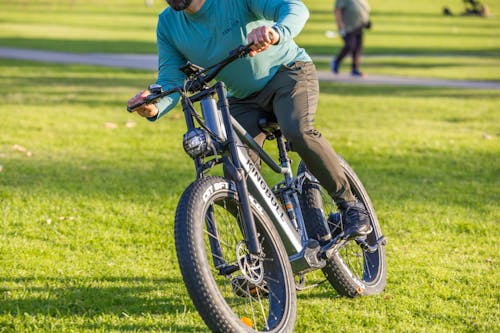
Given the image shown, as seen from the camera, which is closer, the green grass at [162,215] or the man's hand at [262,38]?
the man's hand at [262,38]

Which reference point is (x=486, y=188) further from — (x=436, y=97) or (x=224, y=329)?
(x=436, y=97)

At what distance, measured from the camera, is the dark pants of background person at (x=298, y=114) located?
4.31 m

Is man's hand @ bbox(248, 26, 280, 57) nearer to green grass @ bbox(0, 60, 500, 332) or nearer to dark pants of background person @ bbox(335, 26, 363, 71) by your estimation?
green grass @ bbox(0, 60, 500, 332)

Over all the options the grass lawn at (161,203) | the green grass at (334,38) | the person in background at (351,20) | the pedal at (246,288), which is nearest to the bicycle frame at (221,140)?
A: the pedal at (246,288)

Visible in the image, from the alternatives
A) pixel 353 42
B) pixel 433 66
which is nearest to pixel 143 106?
pixel 353 42

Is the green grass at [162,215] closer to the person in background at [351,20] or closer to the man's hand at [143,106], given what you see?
the man's hand at [143,106]

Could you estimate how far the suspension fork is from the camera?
392 centimetres

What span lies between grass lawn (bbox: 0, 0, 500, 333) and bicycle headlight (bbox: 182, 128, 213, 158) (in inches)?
41.0

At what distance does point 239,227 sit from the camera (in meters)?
4.14

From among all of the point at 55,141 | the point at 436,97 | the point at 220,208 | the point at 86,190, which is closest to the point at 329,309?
the point at 220,208

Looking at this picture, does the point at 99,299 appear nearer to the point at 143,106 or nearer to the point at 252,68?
the point at 143,106

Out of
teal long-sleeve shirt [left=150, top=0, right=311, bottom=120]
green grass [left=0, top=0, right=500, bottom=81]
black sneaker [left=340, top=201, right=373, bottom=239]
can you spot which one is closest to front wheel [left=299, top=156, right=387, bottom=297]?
black sneaker [left=340, top=201, right=373, bottom=239]

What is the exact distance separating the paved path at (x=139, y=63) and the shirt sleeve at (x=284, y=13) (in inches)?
503

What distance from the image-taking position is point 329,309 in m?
4.67
